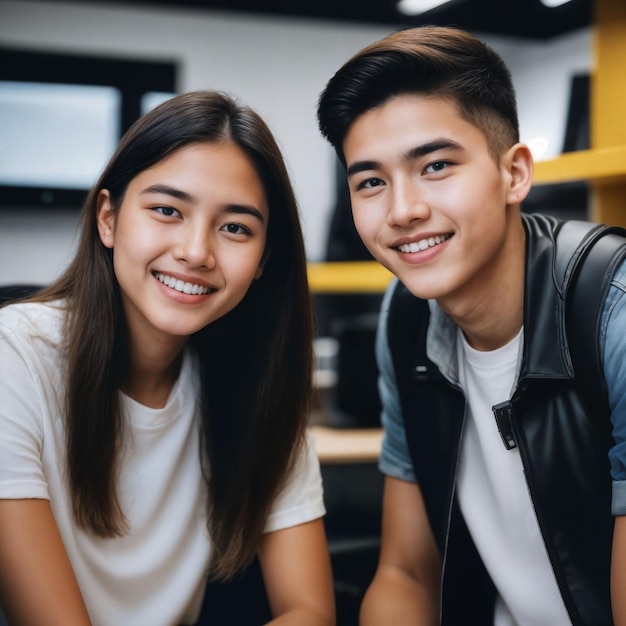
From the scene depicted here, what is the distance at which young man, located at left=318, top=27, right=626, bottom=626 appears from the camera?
46.1 inches

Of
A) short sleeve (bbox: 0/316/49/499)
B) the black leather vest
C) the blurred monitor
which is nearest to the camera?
short sleeve (bbox: 0/316/49/499)

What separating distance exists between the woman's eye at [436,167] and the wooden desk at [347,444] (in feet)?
2.70

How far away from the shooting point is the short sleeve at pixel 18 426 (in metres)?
1.06

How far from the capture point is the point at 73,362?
3.88 feet

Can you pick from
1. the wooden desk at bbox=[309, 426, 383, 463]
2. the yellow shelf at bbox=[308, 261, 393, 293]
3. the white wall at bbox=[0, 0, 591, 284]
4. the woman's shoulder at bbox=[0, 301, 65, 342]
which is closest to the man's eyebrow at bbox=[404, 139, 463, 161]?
the woman's shoulder at bbox=[0, 301, 65, 342]

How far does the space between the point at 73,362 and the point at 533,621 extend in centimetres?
86

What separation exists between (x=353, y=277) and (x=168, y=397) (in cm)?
127

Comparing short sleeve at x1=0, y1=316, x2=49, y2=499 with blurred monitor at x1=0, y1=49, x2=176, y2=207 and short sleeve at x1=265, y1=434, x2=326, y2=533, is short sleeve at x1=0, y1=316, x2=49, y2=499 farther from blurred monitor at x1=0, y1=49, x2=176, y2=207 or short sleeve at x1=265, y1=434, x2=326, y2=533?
blurred monitor at x1=0, y1=49, x2=176, y2=207

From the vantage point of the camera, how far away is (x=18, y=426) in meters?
1.09

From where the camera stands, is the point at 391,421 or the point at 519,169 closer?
the point at 519,169

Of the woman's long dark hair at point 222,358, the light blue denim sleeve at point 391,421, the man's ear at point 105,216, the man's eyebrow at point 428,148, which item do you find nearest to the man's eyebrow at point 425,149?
the man's eyebrow at point 428,148

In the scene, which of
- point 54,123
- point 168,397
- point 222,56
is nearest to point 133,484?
point 168,397

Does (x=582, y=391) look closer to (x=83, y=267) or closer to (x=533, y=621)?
(x=533, y=621)

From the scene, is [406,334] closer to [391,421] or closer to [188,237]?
[391,421]
